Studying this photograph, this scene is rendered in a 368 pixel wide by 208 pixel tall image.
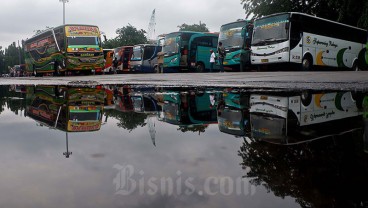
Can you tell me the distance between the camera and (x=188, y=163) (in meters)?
1.15

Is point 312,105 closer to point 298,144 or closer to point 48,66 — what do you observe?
point 298,144

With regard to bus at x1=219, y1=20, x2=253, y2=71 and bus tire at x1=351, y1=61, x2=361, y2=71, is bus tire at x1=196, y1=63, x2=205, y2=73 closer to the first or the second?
bus at x1=219, y1=20, x2=253, y2=71

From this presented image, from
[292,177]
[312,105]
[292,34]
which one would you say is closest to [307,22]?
[292,34]

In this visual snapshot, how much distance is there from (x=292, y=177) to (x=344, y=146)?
0.53 meters

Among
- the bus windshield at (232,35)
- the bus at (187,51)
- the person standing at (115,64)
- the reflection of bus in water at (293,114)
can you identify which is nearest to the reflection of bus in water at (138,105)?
the reflection of bus in water at (293,114)

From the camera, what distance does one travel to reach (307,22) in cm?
1505

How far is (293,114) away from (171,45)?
756 inches

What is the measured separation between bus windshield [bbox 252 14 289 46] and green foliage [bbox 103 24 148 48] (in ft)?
161

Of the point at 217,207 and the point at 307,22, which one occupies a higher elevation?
the point at 307,22

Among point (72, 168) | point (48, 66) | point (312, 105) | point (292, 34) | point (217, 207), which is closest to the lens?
point (217, 207)

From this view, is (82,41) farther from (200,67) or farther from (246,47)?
(246,47)

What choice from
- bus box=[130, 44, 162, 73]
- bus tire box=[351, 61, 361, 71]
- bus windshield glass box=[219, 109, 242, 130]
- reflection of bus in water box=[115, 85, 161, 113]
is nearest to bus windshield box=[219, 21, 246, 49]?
bus tire box=[351, 61, 361, 71]

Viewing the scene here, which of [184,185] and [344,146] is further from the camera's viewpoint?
[344,146]

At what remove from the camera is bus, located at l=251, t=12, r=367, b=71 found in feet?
47.9
